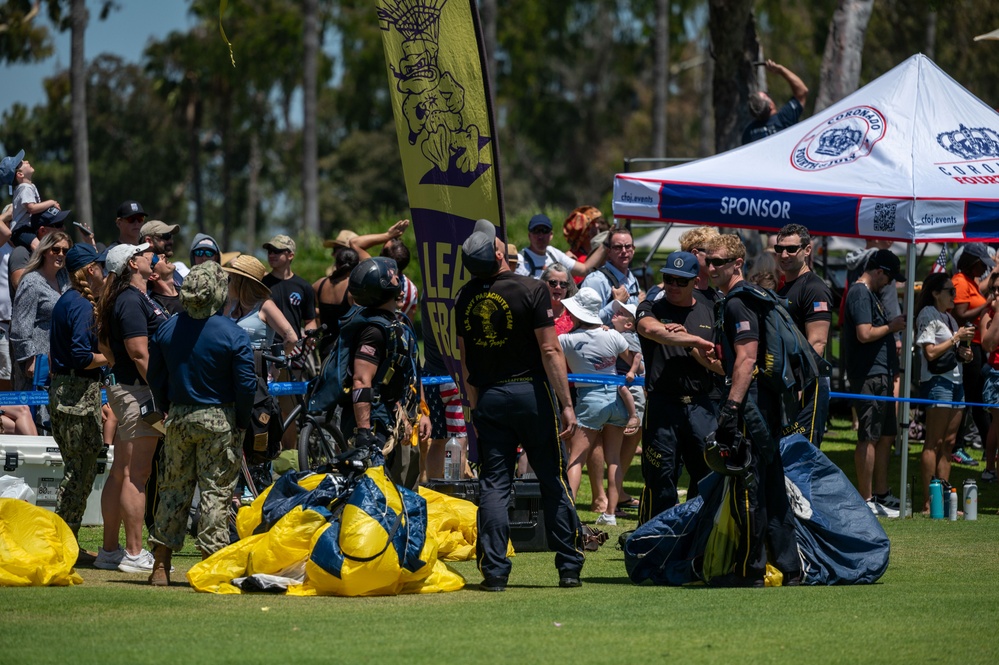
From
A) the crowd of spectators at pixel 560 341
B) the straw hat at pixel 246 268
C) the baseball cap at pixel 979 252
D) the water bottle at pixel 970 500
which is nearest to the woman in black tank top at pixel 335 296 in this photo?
the crowd of spectators at pixel 560 341

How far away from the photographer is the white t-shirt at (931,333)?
11148 mm

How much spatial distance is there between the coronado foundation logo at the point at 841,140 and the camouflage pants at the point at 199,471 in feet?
19.6

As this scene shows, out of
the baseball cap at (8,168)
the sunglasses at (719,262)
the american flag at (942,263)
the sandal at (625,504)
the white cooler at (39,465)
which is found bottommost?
the sandal at (625,504)

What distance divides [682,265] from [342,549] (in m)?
2.80

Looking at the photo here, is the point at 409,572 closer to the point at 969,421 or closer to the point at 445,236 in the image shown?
the point at 445,236

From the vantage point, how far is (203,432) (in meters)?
7.23

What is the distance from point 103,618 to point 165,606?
413mm

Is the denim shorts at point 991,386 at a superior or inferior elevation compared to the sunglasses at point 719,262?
inferior

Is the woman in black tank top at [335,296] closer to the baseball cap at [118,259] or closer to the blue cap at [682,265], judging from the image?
the baseball cap at [118,259]

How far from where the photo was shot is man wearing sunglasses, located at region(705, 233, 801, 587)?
23.8ft

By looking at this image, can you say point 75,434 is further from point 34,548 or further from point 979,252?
point 979,252

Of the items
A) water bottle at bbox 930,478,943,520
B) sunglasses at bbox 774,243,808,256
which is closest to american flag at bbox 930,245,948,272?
water bottle at bbox 930,478,943,520

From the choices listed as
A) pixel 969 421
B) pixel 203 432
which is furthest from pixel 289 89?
pixel 203 432

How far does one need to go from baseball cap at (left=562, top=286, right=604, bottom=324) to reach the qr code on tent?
7.55 feet
